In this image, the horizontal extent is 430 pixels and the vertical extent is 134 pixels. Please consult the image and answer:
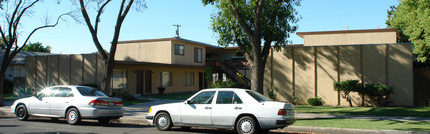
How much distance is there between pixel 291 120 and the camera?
9.45m

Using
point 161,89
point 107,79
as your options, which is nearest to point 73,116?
point 107,79

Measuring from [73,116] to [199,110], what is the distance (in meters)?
4.79

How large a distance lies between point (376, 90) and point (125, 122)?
11.6 meters

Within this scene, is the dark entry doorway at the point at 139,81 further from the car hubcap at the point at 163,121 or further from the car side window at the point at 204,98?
the car side window at the point at 204,98

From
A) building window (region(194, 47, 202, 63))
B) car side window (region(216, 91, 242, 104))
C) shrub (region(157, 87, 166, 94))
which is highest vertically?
building window (region(194, 47, 202, 63))

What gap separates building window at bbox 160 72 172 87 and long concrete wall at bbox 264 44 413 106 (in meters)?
13.2

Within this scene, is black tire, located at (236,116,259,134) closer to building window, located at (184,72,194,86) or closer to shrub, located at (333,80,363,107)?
shrub, located at (333,80,363,107)

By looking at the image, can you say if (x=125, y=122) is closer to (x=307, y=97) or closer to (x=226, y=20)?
(x=226, y=20)

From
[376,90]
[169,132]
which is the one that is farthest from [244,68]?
[169,132]

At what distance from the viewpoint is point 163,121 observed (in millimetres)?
10508

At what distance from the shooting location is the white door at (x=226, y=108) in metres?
9.52

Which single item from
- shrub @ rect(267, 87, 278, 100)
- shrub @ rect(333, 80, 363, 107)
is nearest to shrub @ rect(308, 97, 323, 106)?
shrub @ rect(333, 80, 363, 107)

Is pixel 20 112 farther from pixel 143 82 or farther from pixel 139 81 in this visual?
pixel 143 82

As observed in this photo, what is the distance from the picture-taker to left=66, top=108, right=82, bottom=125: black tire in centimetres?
1188
